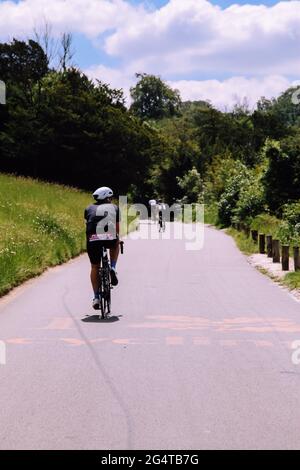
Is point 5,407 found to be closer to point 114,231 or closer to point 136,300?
point 114,231

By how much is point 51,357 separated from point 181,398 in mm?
2077

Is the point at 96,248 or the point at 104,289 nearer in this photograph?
the point at 104,289

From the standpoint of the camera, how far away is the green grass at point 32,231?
1423cm

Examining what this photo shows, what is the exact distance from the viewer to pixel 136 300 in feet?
39.0

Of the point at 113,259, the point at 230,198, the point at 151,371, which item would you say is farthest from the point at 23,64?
the point at 151,371

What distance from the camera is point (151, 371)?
22.1 ft

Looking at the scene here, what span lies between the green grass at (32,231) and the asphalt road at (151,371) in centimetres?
119

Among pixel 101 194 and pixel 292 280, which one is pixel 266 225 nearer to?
pixel 292 280

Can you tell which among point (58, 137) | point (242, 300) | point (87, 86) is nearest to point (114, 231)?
point (242, 300)

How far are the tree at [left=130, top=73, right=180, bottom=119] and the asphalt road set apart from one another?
122 metres

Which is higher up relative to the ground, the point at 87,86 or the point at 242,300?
the point at 87,86

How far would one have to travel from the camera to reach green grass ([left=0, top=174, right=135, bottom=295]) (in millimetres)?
14234

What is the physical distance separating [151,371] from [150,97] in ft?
426
